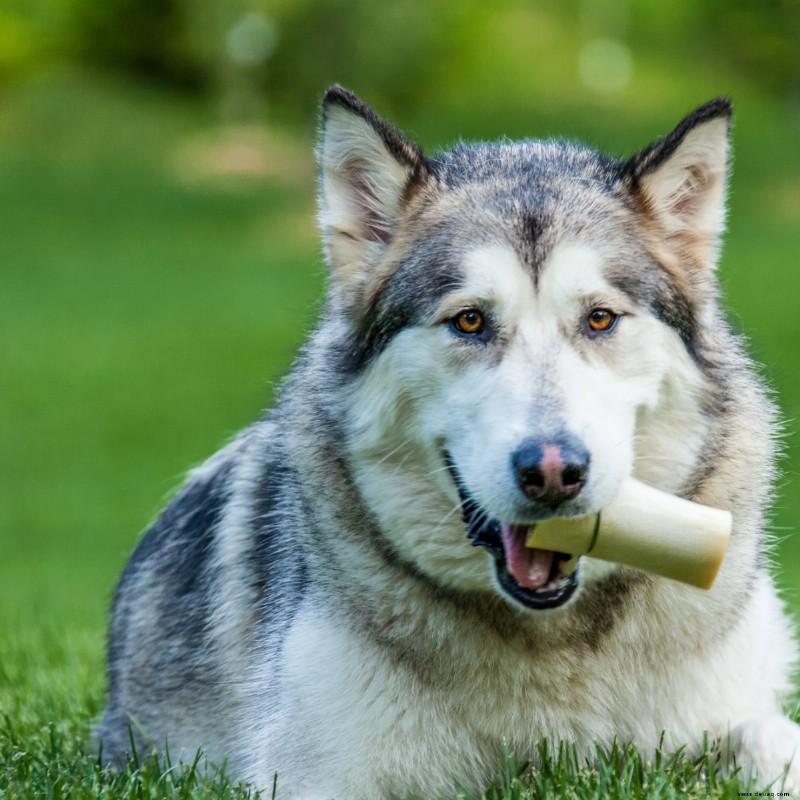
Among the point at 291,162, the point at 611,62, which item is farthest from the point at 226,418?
the point at 611,62

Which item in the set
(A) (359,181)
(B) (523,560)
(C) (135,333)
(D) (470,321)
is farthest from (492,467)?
(C) (135,333)

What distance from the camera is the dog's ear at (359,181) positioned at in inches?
163

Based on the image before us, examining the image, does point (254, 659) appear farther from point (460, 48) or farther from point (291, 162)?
point (460, 48)

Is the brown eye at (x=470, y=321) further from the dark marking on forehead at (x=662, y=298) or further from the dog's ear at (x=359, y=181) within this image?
the dog's ear at (x=359, y=181)

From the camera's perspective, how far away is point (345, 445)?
420 cm

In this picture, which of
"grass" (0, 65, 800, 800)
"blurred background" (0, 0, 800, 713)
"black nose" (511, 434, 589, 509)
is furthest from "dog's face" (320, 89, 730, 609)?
"blurred background" (0, 0, 800, 713)

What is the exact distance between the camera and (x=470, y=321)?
152 inches

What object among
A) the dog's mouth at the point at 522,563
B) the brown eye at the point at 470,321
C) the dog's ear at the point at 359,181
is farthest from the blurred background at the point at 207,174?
the brown eye at the point at 470,321

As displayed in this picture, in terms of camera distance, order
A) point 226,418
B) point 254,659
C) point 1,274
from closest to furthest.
Result: point 254,659 → point 226,418 → point 1,274

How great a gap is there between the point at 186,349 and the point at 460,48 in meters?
22.5

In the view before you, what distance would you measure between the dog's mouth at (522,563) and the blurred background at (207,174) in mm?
4820

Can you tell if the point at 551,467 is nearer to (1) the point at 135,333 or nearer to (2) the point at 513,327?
(2) the point at 513,327

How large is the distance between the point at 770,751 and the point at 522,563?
3.04 ft

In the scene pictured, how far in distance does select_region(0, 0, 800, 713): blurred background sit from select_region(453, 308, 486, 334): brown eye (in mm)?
4943
